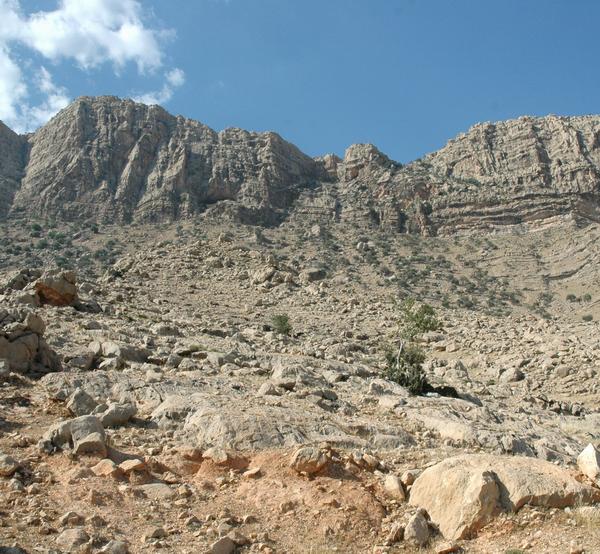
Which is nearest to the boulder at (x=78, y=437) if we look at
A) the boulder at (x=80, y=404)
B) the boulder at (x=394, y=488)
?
the boulder at (x=80, y=404)

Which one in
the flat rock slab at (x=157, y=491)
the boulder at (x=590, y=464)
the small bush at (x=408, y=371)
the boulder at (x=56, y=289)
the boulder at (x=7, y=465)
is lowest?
the flat rock slab at (x=157, y=491)

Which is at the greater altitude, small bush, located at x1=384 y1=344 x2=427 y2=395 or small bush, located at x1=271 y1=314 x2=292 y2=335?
small bush, located at x1=271 y1=314 x2=292 y2=335

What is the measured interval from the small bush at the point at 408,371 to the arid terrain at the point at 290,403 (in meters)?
0.41

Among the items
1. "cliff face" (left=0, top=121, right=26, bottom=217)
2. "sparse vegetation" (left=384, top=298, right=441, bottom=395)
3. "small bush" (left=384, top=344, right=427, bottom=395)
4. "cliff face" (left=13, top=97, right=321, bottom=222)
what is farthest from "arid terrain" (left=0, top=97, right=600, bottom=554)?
"cliff face" (left=0, top=121, right=26, bottom=217)

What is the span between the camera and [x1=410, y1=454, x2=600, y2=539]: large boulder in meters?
5.62

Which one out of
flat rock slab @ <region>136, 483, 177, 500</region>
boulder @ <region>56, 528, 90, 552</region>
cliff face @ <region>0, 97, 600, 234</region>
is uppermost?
cliff face @ <region>0, 97, 600, 234</region>

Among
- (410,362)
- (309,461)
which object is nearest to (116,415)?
(309,461)

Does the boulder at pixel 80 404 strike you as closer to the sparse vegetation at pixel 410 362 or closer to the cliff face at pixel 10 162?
the sparse vegetation at pixel 410 362

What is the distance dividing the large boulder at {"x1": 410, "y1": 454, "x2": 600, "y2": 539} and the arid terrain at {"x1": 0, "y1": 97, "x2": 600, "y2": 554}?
0.02 metres

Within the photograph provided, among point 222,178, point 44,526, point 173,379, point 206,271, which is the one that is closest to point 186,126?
point 222,178

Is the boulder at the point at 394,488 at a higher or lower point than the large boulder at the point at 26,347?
lower

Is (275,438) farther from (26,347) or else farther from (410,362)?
(410,362)

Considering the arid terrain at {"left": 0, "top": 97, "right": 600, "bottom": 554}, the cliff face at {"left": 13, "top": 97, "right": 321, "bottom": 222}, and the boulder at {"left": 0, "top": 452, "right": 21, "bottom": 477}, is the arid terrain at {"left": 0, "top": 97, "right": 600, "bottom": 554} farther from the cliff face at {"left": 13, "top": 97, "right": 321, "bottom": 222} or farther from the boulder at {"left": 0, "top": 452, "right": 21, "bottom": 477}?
the cliff face at {"left": 13, "top": 97, "right": 321, "bottom": 222}

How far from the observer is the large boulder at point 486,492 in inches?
221
